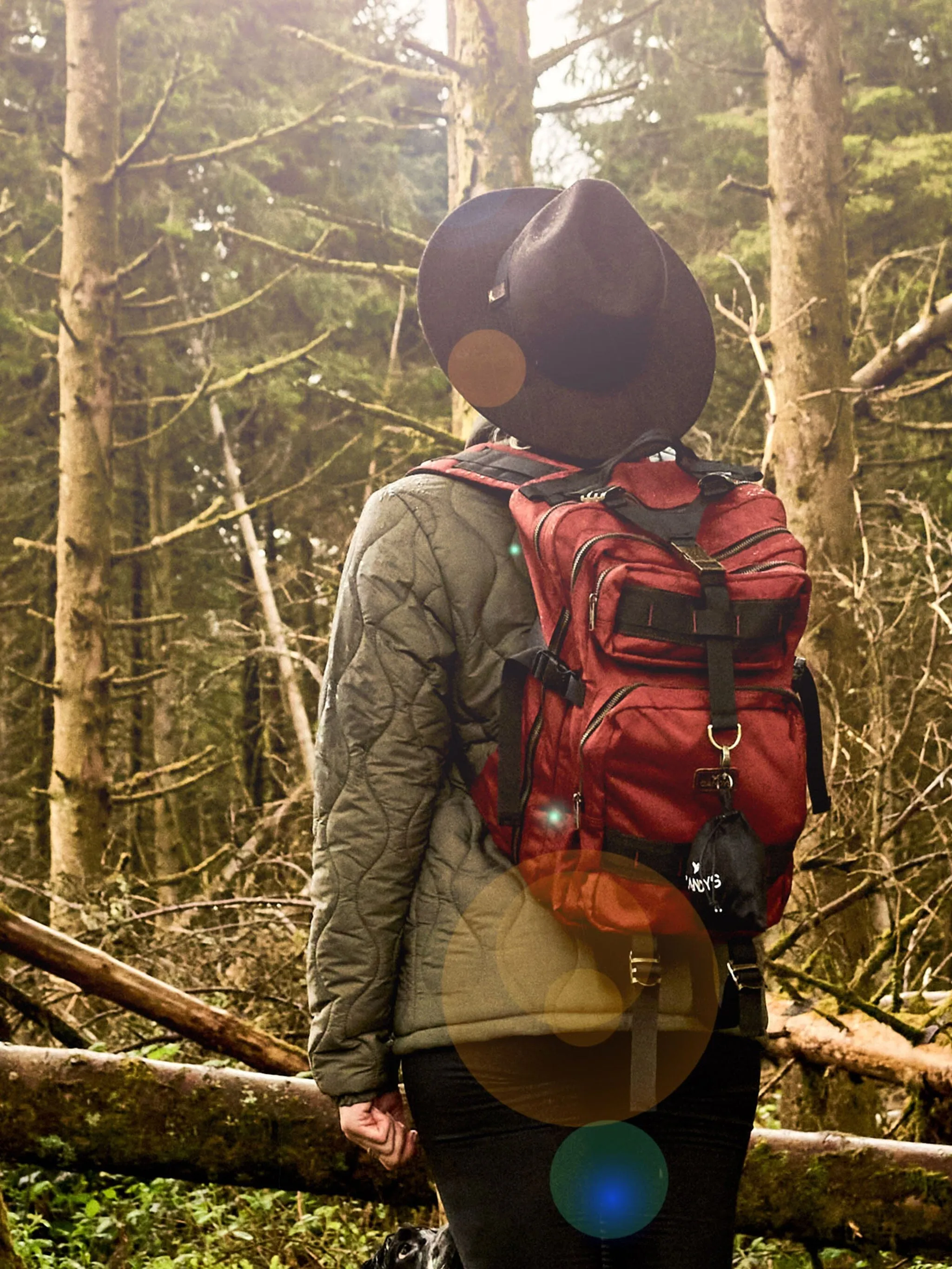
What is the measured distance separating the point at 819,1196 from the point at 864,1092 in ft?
7.16

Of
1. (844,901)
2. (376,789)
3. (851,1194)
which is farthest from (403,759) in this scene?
(844,901)

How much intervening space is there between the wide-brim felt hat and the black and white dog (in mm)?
1333

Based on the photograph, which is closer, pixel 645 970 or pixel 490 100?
pixel 645 970

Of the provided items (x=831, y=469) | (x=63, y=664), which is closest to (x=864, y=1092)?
(x=831, y=469)

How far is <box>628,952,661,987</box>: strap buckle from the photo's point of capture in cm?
175

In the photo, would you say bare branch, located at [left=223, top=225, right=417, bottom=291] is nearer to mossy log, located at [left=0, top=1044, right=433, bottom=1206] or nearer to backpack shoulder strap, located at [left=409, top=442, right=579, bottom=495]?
mossy log, located at [left=0, top=1044, right=433, bottom=1206]

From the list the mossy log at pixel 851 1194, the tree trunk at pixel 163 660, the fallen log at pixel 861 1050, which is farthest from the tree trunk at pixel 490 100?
the tree trunk at pixel 163 660

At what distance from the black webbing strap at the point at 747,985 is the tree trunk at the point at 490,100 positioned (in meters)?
5.65

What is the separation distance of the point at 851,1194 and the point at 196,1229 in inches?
96.6

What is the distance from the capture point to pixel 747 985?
1.81 m

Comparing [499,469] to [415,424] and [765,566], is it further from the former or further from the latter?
[415,424]

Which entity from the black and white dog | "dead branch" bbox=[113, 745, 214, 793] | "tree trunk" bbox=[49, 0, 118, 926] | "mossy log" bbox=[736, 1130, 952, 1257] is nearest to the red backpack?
the black and white dog

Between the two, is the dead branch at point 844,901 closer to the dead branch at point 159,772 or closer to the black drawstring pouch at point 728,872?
the black drawstring pouch at point 728,872

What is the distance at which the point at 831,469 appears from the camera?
6887 mm
